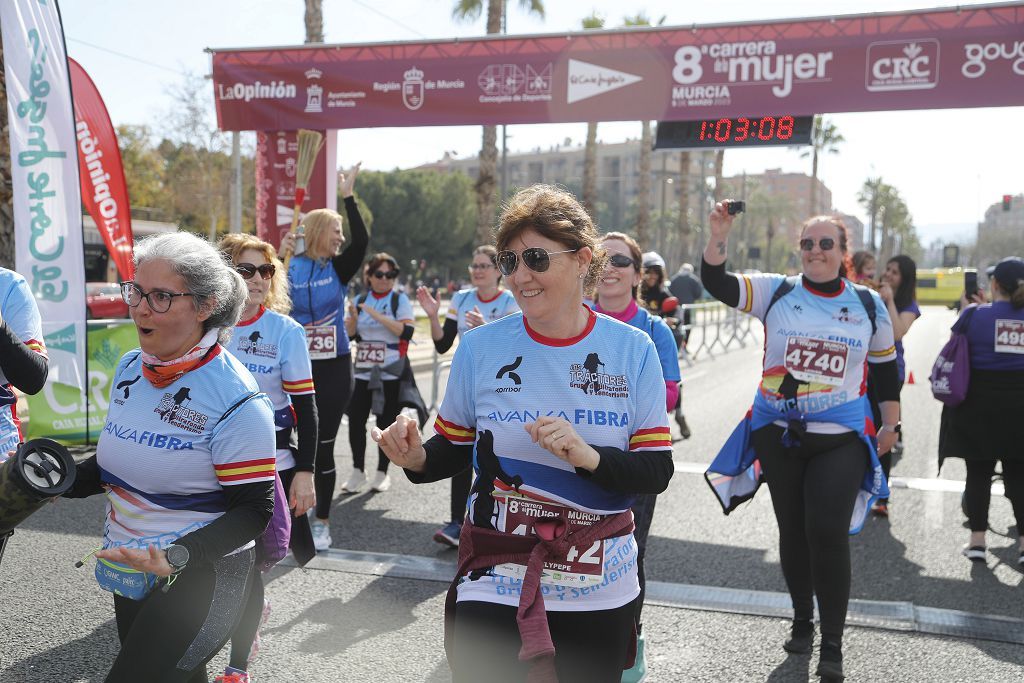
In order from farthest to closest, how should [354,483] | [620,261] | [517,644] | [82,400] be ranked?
[82,400] → [354,483] → [620,261] → [517,644]

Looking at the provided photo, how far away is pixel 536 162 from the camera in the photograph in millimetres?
154625

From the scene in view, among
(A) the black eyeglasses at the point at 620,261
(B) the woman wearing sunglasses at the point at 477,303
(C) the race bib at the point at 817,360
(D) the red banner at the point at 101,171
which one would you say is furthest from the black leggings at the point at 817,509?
(D) the red banner at the point at 101,171

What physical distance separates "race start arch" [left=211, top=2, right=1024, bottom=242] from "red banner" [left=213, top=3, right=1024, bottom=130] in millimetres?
14

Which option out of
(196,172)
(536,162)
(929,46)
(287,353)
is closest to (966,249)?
(536,162)

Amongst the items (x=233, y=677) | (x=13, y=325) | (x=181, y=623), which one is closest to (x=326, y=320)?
(x=13, y=325)

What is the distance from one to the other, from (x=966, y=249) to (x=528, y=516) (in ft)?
488

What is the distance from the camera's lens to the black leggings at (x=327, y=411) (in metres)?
5.93

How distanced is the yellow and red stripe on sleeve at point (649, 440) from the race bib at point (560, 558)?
0.21 m

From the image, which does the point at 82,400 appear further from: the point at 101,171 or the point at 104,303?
the point at 104,303

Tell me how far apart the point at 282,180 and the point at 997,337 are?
34.7ft

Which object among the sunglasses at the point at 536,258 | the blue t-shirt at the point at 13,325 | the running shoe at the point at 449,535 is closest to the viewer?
the sunglasses at the point at 536,258

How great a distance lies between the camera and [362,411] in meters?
7.37

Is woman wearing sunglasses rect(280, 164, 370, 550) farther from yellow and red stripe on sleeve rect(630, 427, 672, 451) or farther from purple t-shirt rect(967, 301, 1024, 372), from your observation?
purple t-shirt rect(967, 301, 1024, 372)

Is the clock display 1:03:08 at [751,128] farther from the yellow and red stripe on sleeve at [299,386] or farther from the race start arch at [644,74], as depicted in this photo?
the yellow and red stripe on sleeve at [299,386]
